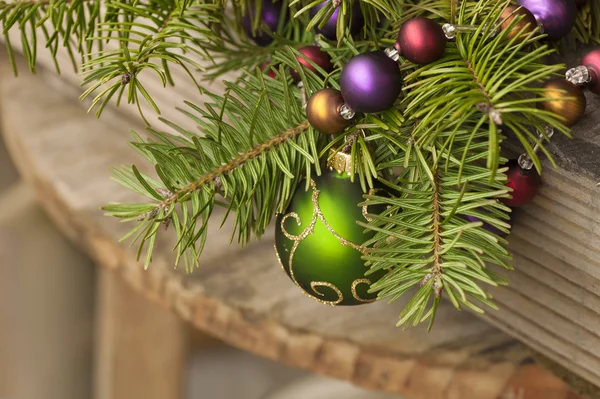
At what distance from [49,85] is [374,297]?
0.44 metres

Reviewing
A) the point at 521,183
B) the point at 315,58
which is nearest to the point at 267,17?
the point at 315,58

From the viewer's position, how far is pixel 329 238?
1.08 feet

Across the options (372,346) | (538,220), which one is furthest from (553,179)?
(372,346)

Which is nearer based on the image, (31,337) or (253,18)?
(253,18)

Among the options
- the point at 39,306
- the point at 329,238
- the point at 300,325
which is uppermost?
the point at 329,238

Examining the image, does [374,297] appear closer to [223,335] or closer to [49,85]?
[223,335]

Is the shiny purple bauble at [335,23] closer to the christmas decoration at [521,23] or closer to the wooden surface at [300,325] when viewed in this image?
the christmas decoration at [521,23]

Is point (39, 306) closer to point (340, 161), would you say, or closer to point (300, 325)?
point (300, 325)

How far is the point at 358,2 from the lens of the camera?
320 millimetres

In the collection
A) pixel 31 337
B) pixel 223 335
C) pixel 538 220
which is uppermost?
pixel 538 220

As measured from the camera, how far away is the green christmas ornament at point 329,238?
327 mm

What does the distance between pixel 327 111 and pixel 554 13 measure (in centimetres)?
11

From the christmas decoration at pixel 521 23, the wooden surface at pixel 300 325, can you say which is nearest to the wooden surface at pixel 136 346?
the wooden surface at pixel 300 325

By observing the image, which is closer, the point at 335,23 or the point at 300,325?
the point at 335,23
